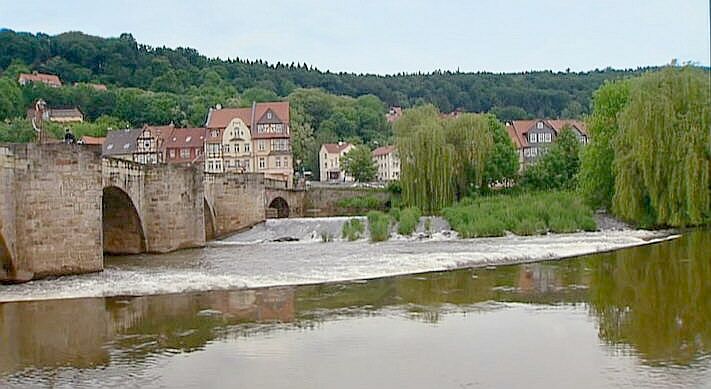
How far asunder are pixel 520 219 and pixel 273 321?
26281mm

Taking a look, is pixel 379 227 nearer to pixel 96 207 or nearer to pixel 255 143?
pixel 96 207

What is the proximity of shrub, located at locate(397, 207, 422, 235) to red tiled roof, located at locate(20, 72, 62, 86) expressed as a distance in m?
97.8

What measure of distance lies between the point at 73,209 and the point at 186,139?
6183 cm

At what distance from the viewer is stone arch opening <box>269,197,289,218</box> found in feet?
194

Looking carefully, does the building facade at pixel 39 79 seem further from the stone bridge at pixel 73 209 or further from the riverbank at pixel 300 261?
the stone bridge at pixel 73 209

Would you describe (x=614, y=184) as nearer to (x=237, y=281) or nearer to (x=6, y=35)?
(x=237, y=281)

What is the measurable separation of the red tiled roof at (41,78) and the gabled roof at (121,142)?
44.8m

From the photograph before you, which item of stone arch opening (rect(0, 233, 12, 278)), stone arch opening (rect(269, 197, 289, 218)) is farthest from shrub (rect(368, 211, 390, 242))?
stone arch opening (rect(0, 233, 12, 278))

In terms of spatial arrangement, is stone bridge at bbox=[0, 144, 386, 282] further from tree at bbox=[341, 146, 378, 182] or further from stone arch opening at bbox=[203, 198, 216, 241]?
tree at bbox=[341, 146, 378, 182]

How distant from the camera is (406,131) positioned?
186 feet

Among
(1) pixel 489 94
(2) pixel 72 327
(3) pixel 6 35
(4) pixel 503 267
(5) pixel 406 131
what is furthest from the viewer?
(1) pixel 489 94

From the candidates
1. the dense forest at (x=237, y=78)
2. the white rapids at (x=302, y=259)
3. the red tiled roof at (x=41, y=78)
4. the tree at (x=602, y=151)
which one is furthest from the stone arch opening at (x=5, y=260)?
the red tiled roof at (x=41, y=78)

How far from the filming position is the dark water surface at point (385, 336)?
11.8 m

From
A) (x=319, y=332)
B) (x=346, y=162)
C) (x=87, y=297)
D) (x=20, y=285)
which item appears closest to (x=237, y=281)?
(x=87, y=297)
